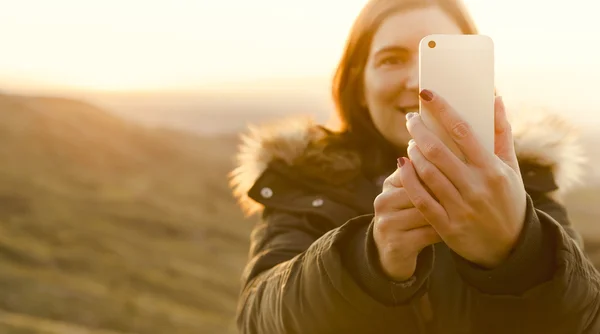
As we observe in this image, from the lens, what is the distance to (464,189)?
1.35 m

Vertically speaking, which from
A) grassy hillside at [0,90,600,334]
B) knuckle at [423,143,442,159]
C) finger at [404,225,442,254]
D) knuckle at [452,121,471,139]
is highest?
knuckle at [452,121,471,139]

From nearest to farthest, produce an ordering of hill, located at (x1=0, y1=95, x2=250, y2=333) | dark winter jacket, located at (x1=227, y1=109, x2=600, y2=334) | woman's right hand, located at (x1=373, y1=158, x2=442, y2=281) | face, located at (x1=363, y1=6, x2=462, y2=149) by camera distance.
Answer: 1. woman's right hand, located at (x1=373, y1=158, x2=442, y2=281)
2. dark winter jacket, located at (x1=227, y1=109, x2=600, y2=334)
3. face, located at (x1=363, y1=6, x2=462, y2=149)
4. hill, located at (x1=0, y1=95, x2=250, y2=333)

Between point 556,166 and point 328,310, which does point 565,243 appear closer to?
point 328,310

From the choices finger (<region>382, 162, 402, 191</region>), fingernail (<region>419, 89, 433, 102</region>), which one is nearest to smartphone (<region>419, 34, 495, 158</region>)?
fingernail (<region>419, 89, 433, 102</region>)

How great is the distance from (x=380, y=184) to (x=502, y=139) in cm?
99

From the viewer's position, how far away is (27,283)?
1046 centimetres

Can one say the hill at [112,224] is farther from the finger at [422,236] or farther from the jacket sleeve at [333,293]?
the finger at [422,236]

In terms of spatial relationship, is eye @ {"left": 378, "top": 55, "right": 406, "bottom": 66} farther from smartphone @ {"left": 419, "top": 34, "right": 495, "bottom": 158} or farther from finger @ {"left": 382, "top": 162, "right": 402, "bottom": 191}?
finger @ {"left": 382, "top": 162, "right": 402, "bottom": 191}

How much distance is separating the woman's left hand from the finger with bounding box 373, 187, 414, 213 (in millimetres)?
44

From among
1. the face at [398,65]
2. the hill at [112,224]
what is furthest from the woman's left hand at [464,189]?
the hill at [112,224]

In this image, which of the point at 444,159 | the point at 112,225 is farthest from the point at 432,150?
the point at 112,225

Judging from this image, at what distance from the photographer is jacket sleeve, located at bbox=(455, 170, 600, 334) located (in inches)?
58.3

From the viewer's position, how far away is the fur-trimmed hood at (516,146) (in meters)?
2.57

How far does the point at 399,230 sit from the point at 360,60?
1316mm
